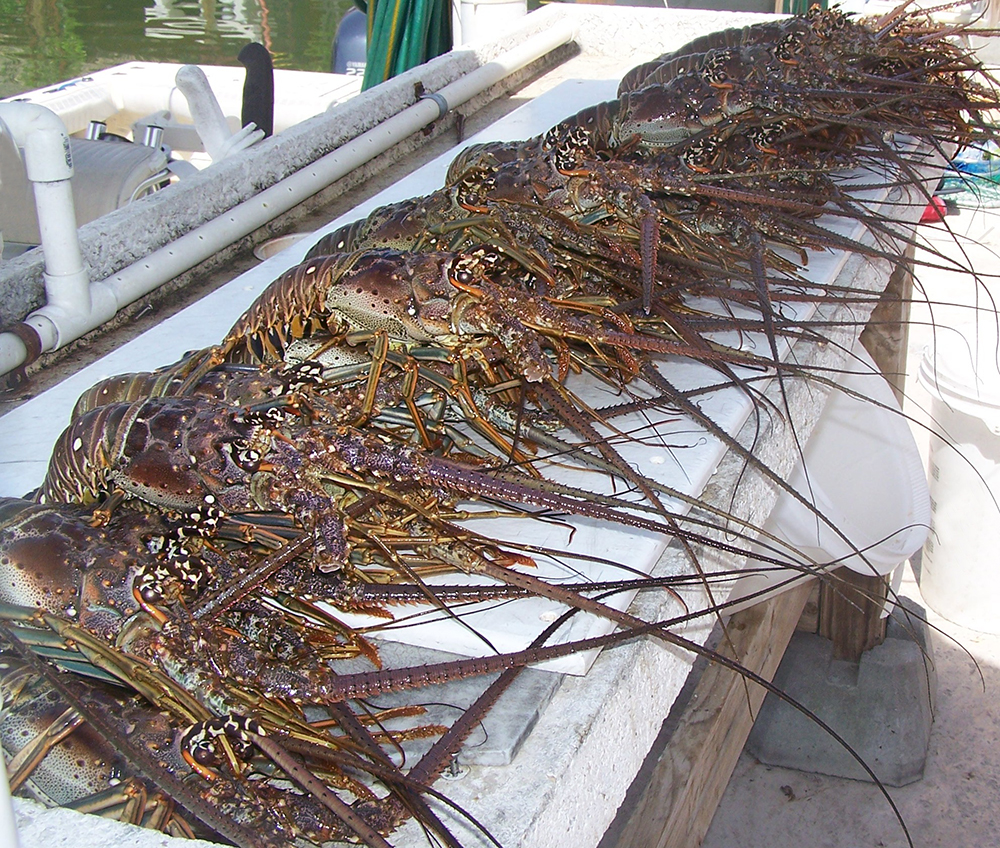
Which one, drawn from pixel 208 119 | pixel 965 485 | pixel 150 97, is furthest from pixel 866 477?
pixel 150 97

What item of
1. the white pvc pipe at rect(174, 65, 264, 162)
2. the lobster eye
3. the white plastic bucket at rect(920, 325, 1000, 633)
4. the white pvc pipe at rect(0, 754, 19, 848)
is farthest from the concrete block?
the white pvc pipe at rect(174, 65, 264, 162)

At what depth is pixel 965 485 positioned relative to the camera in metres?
3.63

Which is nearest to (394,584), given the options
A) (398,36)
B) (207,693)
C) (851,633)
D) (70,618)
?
(207,693)

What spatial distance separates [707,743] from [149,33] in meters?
17.7

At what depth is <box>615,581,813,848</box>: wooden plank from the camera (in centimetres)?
220

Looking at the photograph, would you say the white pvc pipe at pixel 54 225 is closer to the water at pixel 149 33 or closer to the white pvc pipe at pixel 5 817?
the white pvc pipe at pixel 5 817

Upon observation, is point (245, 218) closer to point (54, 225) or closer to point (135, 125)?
point (54, 225)

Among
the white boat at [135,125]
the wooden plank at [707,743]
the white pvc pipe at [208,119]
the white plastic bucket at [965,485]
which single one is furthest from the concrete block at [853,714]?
the white pvc pipe at [208,119]

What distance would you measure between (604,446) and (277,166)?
287 cm

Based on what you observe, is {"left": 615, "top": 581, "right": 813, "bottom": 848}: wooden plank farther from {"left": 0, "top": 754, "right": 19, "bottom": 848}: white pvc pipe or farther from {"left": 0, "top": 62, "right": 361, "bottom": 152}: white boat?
{"left": 0, "top": 62, "right": 361, "bottom": 152}: white boat

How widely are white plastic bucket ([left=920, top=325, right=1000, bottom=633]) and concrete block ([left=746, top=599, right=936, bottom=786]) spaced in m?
0.34

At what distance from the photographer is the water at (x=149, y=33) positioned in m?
15.4

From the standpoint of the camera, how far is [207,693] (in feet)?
4.49

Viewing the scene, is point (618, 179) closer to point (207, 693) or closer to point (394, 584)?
point (394, 584)
